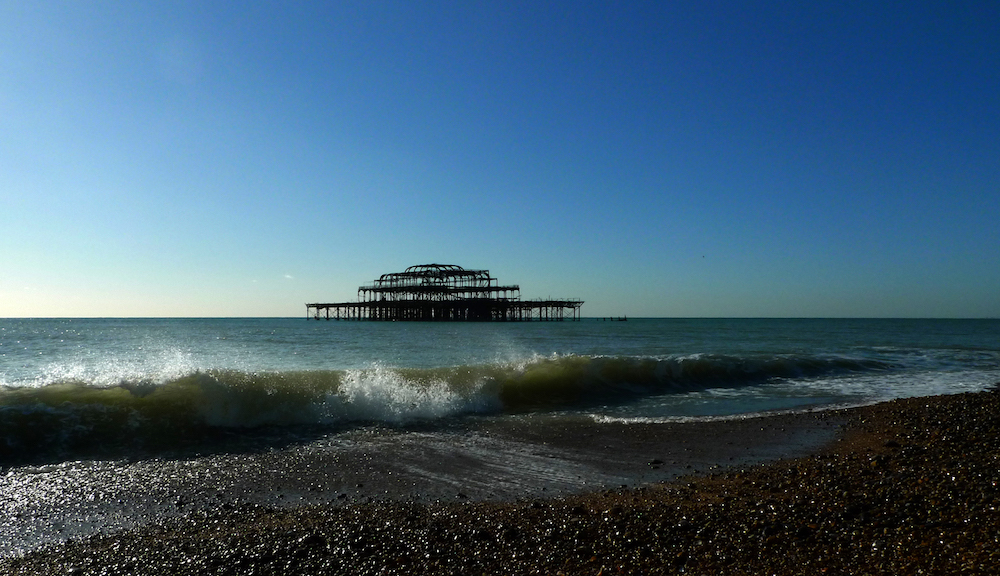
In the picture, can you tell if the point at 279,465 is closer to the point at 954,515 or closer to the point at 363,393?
the point at 363,393

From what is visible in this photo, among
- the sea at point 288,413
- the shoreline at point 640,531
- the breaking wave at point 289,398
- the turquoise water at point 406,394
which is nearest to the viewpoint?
the shoreline at point 640,531

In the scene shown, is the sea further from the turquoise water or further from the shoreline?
the shoreline

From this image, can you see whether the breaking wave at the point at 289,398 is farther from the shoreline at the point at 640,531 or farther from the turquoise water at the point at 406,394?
the shoreline at the point at 640,531

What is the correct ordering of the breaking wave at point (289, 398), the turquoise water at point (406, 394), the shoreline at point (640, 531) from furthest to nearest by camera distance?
the turquoise water at point (406, 394)
the breaking wave at point (289, 398)
the shoreline at point (640, 531)

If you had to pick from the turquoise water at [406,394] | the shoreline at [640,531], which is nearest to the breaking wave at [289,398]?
the turquoise water at [406,394]

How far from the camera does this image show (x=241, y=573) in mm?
4457

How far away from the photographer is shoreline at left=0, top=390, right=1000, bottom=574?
421 cm

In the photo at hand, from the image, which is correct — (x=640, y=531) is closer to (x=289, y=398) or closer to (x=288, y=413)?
(x=288, y=413)

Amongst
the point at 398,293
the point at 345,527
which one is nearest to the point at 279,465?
the point at 345,527

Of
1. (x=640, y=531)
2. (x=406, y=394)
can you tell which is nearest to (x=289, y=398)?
(x=406, y=394)

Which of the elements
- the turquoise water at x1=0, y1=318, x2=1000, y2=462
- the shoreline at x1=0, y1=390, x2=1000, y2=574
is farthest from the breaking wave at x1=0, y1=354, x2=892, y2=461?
the shoreline at x1=0, y1=390, x2=1000, y2=574

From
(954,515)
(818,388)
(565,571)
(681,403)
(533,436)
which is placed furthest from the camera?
(818,388)

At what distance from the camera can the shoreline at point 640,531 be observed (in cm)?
421

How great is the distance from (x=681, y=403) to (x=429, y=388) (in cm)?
603
